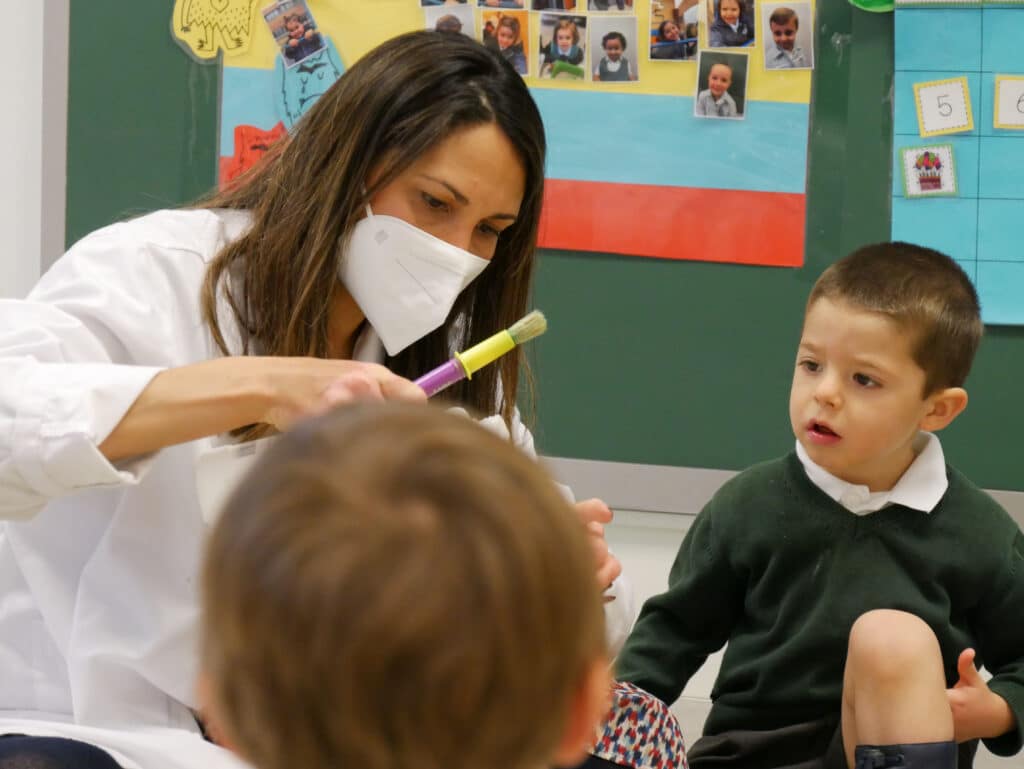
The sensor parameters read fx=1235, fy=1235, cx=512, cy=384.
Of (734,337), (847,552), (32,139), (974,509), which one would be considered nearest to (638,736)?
(847,552)

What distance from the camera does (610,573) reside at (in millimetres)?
1059

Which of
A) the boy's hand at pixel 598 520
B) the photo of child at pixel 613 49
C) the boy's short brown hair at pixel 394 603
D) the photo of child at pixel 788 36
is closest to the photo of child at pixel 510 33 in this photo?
the photo of child at pixel 613 49

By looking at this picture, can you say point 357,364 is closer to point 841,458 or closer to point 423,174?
point 423,174

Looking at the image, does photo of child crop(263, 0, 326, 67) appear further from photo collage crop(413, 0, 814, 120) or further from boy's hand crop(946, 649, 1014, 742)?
boy's hand crop(946, 649, 1014, 742)

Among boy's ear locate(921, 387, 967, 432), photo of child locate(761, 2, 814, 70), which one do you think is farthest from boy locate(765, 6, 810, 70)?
boy's ear locate(921, 387, 967, 432)

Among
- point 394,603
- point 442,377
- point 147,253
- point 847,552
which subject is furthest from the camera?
point 847,552

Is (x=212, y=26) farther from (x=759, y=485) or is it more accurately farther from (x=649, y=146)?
(x=759, y=485)

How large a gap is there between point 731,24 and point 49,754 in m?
1.38

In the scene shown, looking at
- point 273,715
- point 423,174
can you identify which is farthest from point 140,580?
point 273,715

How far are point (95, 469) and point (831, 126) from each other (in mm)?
1291

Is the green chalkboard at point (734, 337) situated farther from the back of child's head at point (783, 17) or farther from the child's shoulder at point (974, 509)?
the child's shoulder at point (974, 509)

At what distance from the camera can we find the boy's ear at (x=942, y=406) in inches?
54.2

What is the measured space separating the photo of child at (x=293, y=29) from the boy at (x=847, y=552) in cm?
92

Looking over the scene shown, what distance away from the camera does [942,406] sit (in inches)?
Result: 54.6
